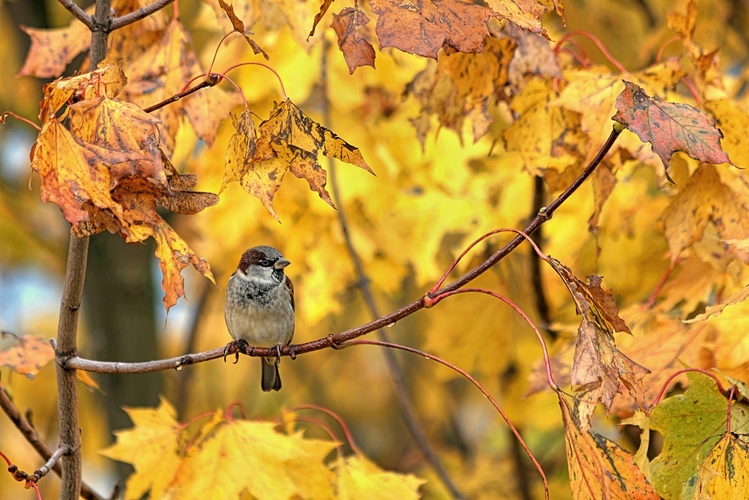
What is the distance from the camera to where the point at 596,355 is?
1.38 metres

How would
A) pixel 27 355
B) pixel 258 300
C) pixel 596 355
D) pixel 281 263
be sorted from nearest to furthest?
pixel 596 355 < pixel 27 355 < pixel 281 263 < pixel 258 300

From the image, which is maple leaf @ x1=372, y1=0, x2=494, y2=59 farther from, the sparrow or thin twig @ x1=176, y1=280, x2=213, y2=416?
thin twig @ x1=176, y1=280, x2=213, y2=416

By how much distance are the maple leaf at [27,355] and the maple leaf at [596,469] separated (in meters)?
1.21

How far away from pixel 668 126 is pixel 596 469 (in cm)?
62

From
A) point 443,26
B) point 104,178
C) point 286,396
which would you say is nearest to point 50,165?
point 104,178

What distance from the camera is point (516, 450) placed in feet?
10.6

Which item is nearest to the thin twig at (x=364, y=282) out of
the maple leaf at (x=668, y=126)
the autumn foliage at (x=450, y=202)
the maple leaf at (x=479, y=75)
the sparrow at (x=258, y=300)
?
the autumn foliage at (x=450, y=202)

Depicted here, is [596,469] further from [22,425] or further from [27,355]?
[27,355]

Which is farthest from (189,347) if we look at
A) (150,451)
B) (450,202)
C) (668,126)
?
(668,126)

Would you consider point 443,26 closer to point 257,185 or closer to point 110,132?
point 257,185

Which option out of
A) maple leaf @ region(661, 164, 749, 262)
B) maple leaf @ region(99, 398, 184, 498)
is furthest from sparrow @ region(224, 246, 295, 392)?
maple leaf @ region(661, 164, 749, 262)

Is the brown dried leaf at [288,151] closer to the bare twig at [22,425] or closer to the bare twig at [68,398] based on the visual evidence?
the bare twig at [68,398]

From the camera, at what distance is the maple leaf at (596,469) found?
143cm

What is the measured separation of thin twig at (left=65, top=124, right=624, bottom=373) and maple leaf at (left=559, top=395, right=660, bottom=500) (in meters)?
0.27
